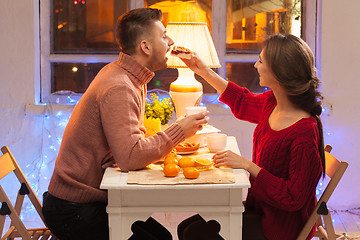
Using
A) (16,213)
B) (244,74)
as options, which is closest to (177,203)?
(16,213)

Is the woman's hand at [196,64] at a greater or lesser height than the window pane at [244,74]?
greater

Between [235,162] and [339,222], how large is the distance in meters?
1.97

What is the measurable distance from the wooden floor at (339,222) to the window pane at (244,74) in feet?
3.62

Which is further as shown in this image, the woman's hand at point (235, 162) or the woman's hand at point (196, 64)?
the woman's hand at point (196, 64)

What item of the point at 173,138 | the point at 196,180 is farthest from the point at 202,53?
the point at 196,180

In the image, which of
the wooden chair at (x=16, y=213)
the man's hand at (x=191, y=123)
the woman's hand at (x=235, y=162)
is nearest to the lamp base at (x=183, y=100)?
the man's hand at (x=191, y=123)

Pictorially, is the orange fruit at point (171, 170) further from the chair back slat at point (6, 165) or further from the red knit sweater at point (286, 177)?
the chair back slat at point (6, 165)

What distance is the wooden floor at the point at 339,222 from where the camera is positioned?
376cm

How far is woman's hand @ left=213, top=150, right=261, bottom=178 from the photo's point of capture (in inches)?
87.6

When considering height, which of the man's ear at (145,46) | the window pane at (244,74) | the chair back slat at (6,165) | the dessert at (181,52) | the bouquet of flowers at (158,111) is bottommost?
the chair back slat at (6,165)

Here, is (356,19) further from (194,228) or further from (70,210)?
(70,210)

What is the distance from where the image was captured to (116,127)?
2.11 meters

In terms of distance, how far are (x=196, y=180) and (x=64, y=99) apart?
2236mm

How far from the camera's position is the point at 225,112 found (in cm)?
397
